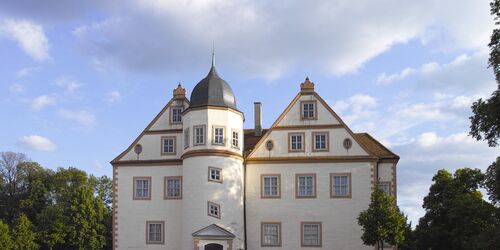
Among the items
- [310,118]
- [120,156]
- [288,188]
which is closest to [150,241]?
[120,156]

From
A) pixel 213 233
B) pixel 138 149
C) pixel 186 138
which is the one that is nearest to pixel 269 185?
pixel 213 233

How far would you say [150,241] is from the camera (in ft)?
131

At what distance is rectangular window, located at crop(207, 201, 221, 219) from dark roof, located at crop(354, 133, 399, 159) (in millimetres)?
8974

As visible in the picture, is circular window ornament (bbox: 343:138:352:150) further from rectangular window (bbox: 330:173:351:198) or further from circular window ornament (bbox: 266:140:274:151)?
circular window ornament (bbox: 266:140:274:151)

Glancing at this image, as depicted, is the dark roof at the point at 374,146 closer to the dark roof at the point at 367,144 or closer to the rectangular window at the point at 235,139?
the dark roof at the point at 367,144

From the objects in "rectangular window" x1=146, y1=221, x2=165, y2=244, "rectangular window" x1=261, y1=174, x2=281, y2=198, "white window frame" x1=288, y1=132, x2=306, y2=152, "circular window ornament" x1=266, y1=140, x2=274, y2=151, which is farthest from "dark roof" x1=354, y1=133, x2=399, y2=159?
"rectangular window" x1=146, y1=221, x2=165, y2=244

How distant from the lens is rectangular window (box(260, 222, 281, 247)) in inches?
1535

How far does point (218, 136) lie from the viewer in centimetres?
3850

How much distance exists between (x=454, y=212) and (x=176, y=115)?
674 inches

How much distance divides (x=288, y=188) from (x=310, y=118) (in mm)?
4272

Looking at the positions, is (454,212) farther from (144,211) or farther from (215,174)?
(144,211)

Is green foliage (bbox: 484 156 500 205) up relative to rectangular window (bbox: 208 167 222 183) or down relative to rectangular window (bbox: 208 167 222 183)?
down

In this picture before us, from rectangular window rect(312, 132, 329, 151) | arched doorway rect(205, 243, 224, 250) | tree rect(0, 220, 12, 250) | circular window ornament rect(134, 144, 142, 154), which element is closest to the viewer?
arched doorway rect(205, 243, 224, 250)

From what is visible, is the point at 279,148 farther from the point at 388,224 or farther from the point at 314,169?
the point at 388,224
